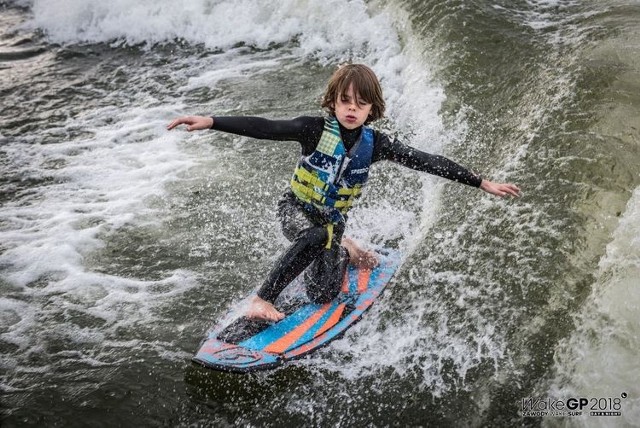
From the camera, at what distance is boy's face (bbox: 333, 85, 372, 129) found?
3.64 m

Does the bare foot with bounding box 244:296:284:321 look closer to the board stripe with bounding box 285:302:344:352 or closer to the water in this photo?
the board stripe with bounding box 285:302:344:352

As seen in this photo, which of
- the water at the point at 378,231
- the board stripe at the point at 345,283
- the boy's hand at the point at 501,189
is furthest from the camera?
the board stripe at the point at 345,283

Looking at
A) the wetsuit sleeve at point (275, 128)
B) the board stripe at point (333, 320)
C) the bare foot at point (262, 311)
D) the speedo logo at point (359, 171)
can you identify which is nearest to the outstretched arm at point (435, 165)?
the speedo logo at point (359, 171)

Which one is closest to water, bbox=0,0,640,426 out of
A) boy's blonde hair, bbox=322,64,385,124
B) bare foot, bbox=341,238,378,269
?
bare foot, bbox=341,238,378,269

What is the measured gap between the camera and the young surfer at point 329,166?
3643mm

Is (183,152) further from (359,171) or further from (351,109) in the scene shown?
(351,109)

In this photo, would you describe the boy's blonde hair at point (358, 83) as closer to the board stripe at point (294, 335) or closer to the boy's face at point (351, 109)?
the boy's face at point (351, 109)

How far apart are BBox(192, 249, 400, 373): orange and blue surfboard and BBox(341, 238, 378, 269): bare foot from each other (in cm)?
7

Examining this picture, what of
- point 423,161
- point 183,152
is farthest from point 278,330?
point 183,152

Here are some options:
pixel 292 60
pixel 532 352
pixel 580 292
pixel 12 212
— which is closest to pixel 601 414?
pixel 532 352

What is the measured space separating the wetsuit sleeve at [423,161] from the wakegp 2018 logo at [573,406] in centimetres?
137

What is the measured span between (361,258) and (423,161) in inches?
42.8

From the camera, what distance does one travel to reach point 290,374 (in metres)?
3.71

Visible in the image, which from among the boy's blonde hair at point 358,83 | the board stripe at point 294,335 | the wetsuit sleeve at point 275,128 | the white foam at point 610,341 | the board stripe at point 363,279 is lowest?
the board stripe at point 294,335
